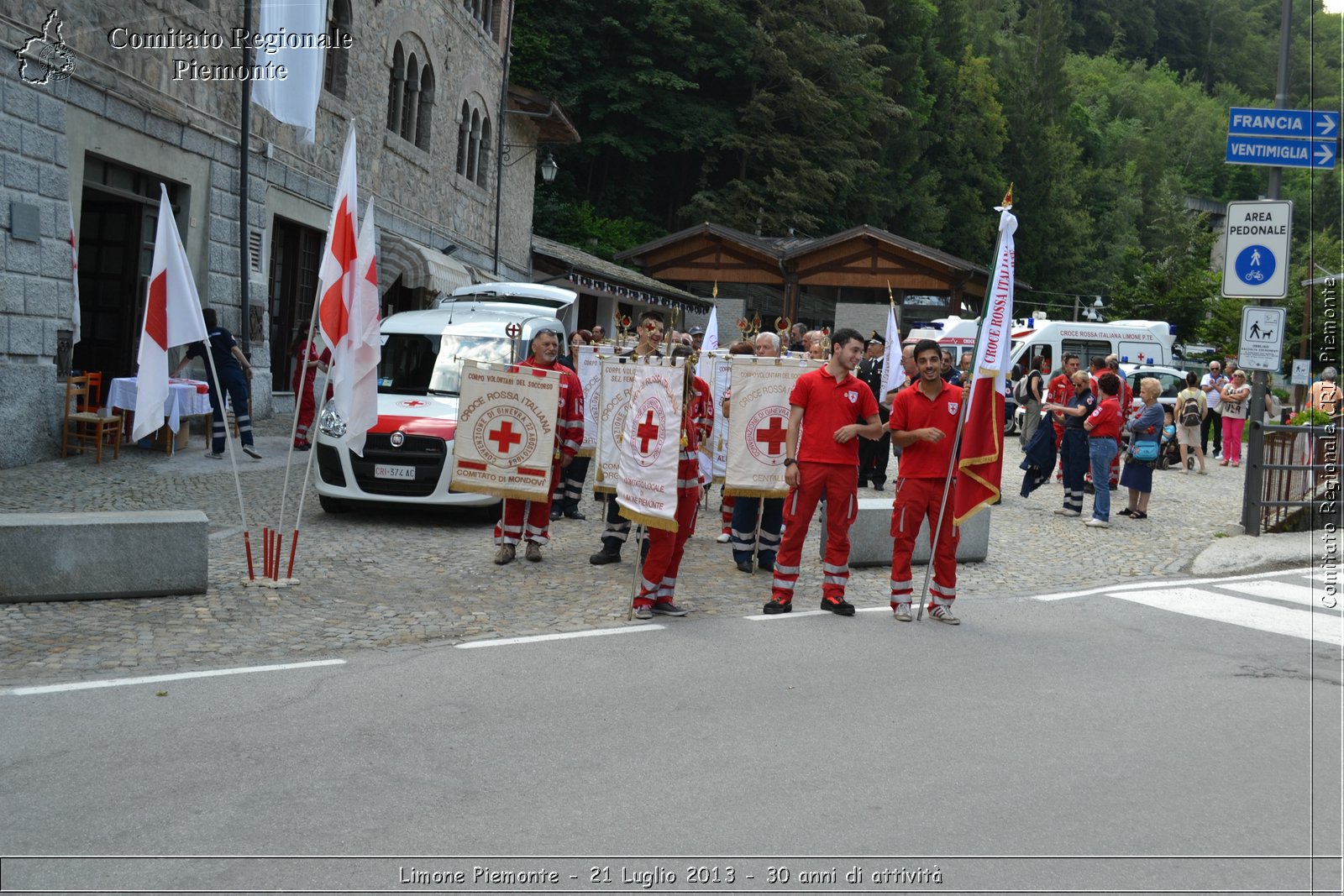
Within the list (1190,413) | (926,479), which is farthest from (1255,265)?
(1190,413)

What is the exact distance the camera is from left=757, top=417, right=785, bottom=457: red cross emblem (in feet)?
A: 35.9

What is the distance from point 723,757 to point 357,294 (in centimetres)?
532

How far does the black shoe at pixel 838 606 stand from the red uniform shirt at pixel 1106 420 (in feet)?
25.8

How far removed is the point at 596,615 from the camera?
353 inches

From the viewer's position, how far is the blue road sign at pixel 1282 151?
1323cm

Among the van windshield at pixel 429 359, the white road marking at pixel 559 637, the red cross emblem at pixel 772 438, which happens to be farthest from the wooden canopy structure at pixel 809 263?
the white road marking at pixel 559 637

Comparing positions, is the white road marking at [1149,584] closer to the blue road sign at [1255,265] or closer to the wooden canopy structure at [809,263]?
the blue road sign at [1255,265]

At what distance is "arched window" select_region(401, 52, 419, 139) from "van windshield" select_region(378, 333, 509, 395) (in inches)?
593

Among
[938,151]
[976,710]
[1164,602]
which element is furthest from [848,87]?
[976,710]

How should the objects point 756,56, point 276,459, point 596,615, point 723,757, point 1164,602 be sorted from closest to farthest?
point 723,757 < point 596,615 < point 1164,602 < point 276,459 < point 756,56

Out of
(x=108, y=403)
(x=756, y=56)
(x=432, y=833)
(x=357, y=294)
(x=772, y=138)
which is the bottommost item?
(x=432, y=833)

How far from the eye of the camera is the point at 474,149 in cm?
3406

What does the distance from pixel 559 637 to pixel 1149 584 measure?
6.04 metres

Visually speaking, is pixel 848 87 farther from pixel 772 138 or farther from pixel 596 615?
pixel 596 615
